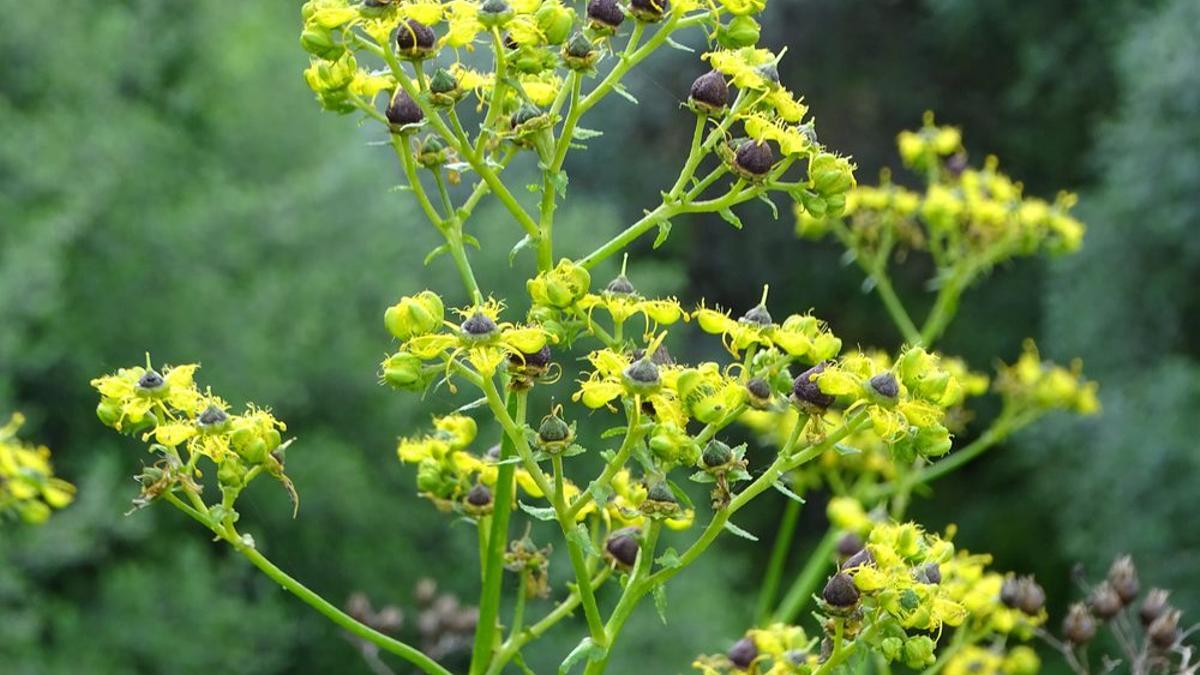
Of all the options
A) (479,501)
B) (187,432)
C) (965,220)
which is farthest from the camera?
(965,220)

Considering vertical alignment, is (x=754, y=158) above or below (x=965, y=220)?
below

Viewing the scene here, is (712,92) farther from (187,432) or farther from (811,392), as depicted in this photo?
(187,432)

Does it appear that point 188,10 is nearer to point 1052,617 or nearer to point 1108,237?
point 1108,237

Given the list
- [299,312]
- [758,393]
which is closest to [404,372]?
[758,393]

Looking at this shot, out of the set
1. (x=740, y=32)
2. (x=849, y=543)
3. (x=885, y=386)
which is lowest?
(x=885, y=386)

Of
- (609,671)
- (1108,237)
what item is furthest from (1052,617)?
(609,671)

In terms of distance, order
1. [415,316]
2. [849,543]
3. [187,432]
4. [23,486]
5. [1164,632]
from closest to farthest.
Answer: [415,316] → [187,432] → [23,486] → [1164,632] → [849,543]

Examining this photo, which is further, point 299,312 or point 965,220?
point 299,312

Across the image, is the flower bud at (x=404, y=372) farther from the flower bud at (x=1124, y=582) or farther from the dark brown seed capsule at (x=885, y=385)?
the flower bud at (x=1124, y=582)
